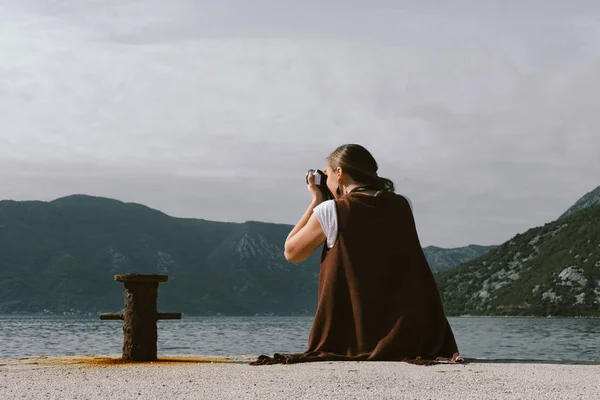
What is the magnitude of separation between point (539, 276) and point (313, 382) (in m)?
166

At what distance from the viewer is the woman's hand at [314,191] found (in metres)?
7.93

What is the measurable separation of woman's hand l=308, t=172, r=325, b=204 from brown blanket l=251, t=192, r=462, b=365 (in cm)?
27

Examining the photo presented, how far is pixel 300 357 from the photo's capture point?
7.75m

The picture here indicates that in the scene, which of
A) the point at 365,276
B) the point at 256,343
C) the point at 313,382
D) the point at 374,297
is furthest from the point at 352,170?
the point at 256,343

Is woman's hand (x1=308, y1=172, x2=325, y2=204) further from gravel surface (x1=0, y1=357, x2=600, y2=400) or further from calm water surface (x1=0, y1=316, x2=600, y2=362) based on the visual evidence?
calm water surface (x1=0, y1=316, x2=600, y2=362)

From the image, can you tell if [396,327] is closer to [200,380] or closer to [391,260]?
[391,260]

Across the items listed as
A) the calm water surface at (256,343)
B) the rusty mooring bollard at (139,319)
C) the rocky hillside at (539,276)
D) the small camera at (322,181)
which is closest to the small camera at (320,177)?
the small camera at (322,181)

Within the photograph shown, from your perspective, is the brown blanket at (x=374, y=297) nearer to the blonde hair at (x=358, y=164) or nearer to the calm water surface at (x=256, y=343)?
the blonde hair at (x=358, y=164)

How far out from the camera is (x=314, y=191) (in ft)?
26.0

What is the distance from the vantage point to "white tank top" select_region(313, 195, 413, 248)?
7.63 m

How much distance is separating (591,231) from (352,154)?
164 m

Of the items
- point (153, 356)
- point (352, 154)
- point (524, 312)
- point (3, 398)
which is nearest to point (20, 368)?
point (153, 356)

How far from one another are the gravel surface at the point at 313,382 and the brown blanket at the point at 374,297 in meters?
0.28

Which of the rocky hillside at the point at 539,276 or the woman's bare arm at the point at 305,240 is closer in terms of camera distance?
the woman's bare arm at the point at 305,240
